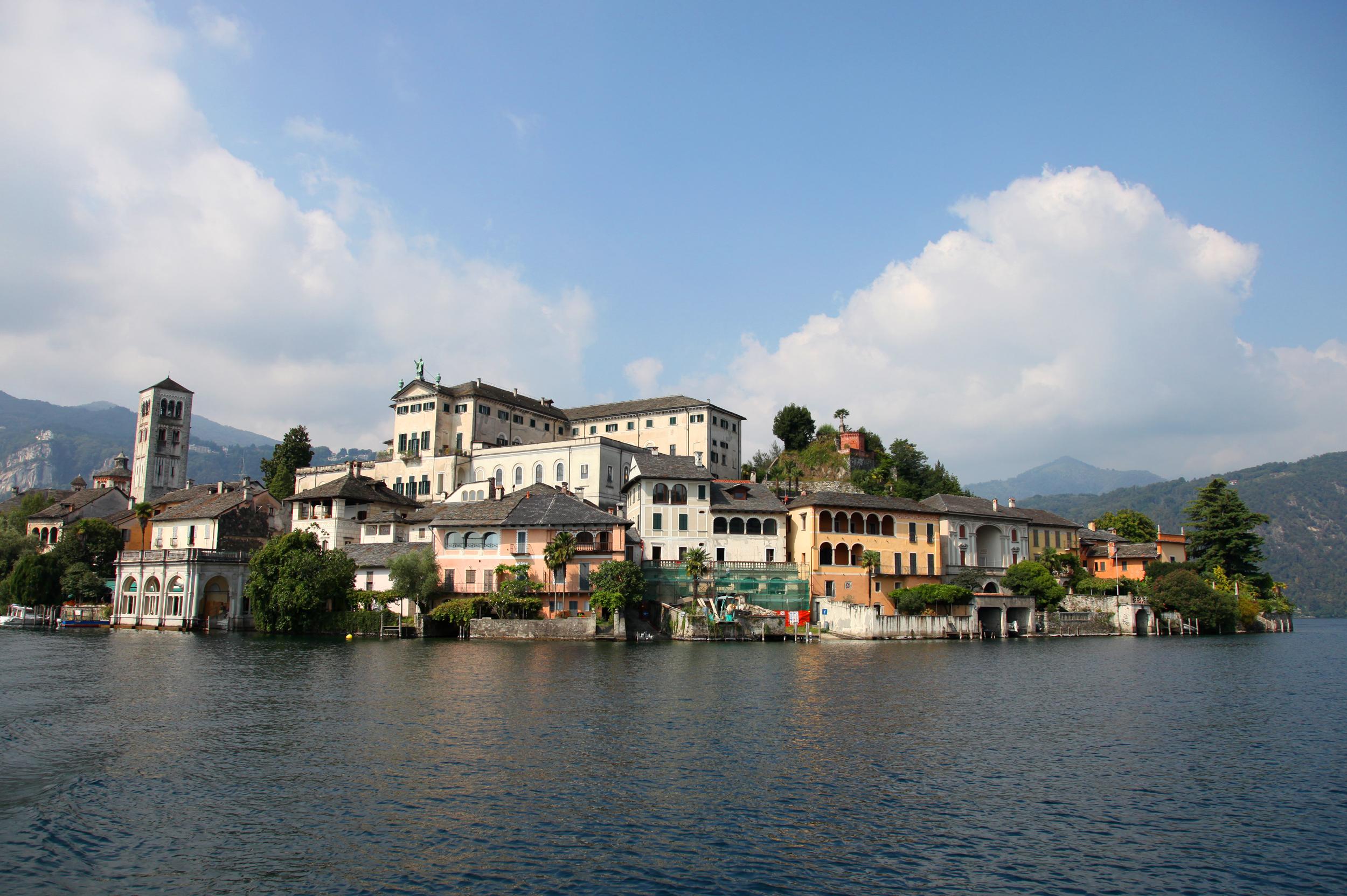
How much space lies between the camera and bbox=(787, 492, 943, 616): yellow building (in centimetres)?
7450

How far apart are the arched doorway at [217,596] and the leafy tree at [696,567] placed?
40.3 meters

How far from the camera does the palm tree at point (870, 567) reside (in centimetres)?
7456

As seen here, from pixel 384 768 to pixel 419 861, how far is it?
7419 mm

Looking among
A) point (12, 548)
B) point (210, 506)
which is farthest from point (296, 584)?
point (12, 548)

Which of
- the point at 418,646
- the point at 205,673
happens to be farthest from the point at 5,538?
the point at 205,673

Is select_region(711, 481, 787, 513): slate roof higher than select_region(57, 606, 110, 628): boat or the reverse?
higher

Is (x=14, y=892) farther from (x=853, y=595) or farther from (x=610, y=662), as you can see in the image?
(x=853, y=595)

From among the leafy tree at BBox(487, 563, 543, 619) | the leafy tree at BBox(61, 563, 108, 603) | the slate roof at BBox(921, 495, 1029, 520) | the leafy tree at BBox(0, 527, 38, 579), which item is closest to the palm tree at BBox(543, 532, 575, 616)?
the leafy tree at BBox(487, 563, 543, 619)

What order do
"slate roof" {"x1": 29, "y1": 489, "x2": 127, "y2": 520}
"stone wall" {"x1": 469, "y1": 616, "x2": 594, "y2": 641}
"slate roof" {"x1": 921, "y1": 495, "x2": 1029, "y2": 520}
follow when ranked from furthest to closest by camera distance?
"slate roof" {"x1": 29, "y1": 489, "x2": 127, "y2": 520} → "slate roof" {"x1": 921, "y1": 495, "x2": 1029, "y2": 520} → "stone wall" {"x1": 469, "y1": 616, "x2": 594, "y2": 641}

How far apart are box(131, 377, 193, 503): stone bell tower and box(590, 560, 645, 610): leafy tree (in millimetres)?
95546

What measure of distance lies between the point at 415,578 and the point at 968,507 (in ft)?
166

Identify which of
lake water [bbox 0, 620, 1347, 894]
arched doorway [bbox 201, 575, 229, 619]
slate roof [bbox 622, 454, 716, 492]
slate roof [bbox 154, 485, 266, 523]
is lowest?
lake water [bbox 0, 620, 1347, 894]

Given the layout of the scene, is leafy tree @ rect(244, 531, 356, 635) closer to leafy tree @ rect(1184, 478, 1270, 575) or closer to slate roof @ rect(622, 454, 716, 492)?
slate roof @ rect(622, 454, 716, 492)

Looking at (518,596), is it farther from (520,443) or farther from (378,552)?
(520,443)
